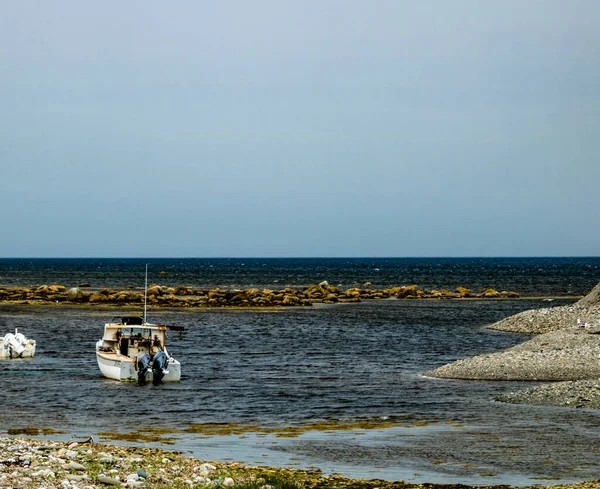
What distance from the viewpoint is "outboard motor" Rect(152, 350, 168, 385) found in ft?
128

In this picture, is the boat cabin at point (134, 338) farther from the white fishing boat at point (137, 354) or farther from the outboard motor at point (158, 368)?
the outboard motor at point (158, 368)

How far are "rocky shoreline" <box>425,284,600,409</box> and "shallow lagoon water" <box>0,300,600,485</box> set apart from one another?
122 cm

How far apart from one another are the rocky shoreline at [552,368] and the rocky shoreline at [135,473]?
12.5 meters

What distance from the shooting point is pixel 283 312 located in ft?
294

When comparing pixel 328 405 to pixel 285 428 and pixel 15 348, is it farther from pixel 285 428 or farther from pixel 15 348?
pixel 15 348

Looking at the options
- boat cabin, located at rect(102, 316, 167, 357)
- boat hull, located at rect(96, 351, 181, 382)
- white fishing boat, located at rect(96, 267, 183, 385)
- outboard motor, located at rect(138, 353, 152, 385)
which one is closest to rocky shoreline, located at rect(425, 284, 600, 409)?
→ boat hull, located at rect(96, 351, 181, 382)

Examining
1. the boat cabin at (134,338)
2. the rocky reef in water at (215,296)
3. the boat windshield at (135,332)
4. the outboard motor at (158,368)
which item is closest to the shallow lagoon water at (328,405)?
the outboard motor at (158,368)

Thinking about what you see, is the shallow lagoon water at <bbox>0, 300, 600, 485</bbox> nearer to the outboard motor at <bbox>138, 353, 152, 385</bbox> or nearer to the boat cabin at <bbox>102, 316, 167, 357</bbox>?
the outboard motor at <bbox>138, 353, 152, 385</bbox>

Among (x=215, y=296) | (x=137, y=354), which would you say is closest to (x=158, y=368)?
(x=137, y=354)

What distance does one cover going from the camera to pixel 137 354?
42.0 m

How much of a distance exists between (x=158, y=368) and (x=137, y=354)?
331cm

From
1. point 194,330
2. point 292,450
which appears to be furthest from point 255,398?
point 194,330

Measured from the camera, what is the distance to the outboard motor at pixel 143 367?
3925cm

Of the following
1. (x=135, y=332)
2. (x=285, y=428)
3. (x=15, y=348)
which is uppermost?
(x=135, y=332)
